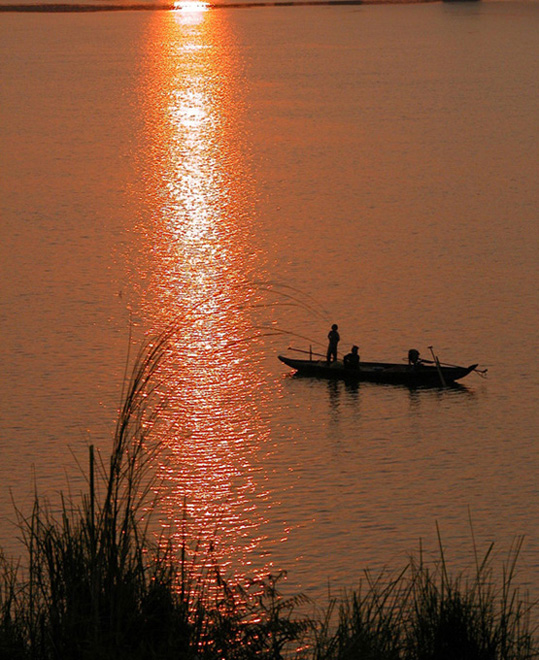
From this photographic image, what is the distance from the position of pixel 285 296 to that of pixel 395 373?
4.29m

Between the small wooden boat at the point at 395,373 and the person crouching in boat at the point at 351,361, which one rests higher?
the person crouching in boat at the point at 351,361

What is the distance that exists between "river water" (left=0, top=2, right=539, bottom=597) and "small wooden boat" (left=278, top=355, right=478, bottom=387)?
0.54 meters

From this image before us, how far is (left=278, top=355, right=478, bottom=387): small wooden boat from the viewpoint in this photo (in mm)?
37594

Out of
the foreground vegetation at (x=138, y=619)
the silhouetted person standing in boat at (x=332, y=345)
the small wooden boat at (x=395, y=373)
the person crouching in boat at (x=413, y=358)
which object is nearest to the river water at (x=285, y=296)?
the small wooden boat at (x=395, y=373)

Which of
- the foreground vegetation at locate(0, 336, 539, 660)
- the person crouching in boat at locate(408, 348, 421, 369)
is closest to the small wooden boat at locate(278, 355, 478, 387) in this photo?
the person crouching in boat at locate(408, 348, 421, 369)

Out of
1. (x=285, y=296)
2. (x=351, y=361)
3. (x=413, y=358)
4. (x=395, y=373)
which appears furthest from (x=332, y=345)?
(x=285, y=296)

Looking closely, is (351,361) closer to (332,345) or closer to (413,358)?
(332,345)

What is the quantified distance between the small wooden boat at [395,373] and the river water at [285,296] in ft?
1.76

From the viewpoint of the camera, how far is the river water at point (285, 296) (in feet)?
99.8

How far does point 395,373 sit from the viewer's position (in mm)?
37625

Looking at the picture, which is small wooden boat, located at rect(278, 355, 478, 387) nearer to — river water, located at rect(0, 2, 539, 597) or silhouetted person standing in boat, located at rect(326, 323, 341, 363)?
silhouetted person standing in boat, located at rect(326, 323, 341, 363)

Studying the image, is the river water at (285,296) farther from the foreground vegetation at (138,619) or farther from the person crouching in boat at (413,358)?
the foreground vegetation at (138,619)

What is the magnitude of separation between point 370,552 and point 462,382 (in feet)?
42.9

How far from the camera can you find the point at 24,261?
185 ft
